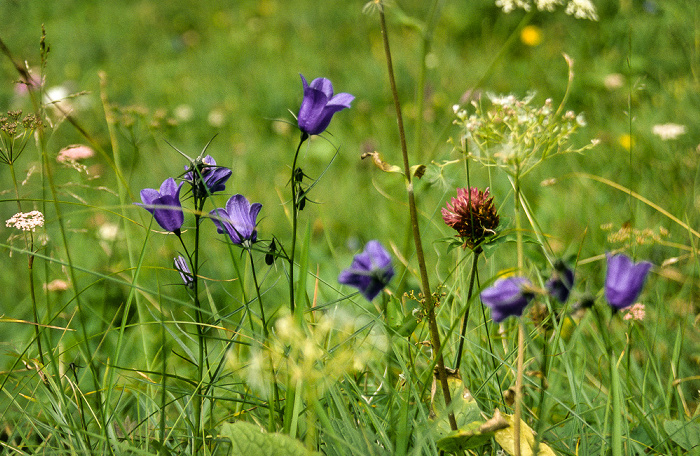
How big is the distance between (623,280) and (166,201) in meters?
0.73

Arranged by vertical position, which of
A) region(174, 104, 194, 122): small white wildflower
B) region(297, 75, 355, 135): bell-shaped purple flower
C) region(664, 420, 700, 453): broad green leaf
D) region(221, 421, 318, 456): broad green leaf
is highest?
region(297, 75, 355, 135): bell-shaped purple flower

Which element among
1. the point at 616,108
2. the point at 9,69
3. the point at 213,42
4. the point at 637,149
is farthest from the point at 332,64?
the point at 9,69

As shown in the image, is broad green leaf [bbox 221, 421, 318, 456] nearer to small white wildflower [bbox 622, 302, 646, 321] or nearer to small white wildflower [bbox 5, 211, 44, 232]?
small white wildflower [bbox 5, 211, 44, 232]

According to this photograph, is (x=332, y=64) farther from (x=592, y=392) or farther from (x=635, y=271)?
(x=635, y=271)

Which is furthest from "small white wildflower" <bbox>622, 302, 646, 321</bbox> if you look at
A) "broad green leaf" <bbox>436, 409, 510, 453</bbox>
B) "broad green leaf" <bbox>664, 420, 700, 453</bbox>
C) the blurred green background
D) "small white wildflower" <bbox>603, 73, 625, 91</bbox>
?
"small white wildflower" <bbox>603, 73, 625, 91</bbox>

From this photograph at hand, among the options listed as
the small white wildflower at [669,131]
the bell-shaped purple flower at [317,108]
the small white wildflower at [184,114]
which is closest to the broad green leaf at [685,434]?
the bell-shaped purple flower at [317,108]

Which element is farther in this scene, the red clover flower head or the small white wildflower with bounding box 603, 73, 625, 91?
the small white wildflower with bounding box 603, 73, 625, 91

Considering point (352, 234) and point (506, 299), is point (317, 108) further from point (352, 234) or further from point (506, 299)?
point (352, 234)

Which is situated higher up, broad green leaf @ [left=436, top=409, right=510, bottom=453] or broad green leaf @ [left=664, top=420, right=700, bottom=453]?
broad green leaf @ [left=436, top=409, right=510, bottom=453]

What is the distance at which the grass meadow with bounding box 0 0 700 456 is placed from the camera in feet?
3.14

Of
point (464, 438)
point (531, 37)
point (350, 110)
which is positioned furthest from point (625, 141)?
point (464, 438)

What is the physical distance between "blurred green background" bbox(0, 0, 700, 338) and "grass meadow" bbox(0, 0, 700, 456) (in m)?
0.02

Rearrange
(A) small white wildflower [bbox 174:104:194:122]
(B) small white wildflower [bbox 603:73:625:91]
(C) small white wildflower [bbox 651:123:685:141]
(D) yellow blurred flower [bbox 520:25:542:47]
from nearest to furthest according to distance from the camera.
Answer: (C) small white wildflower [bbox 651:123:685:141] < (B) small white wildflower [bbox 603:73:625:91] < (D) yellow blurred flower [bbox 520:25:542:47] < (A) small white wildflower [bbox 174:104:194:122]

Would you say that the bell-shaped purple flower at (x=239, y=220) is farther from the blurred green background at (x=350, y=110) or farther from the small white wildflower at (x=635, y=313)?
the small white wildflower at (x=635, y=313)
